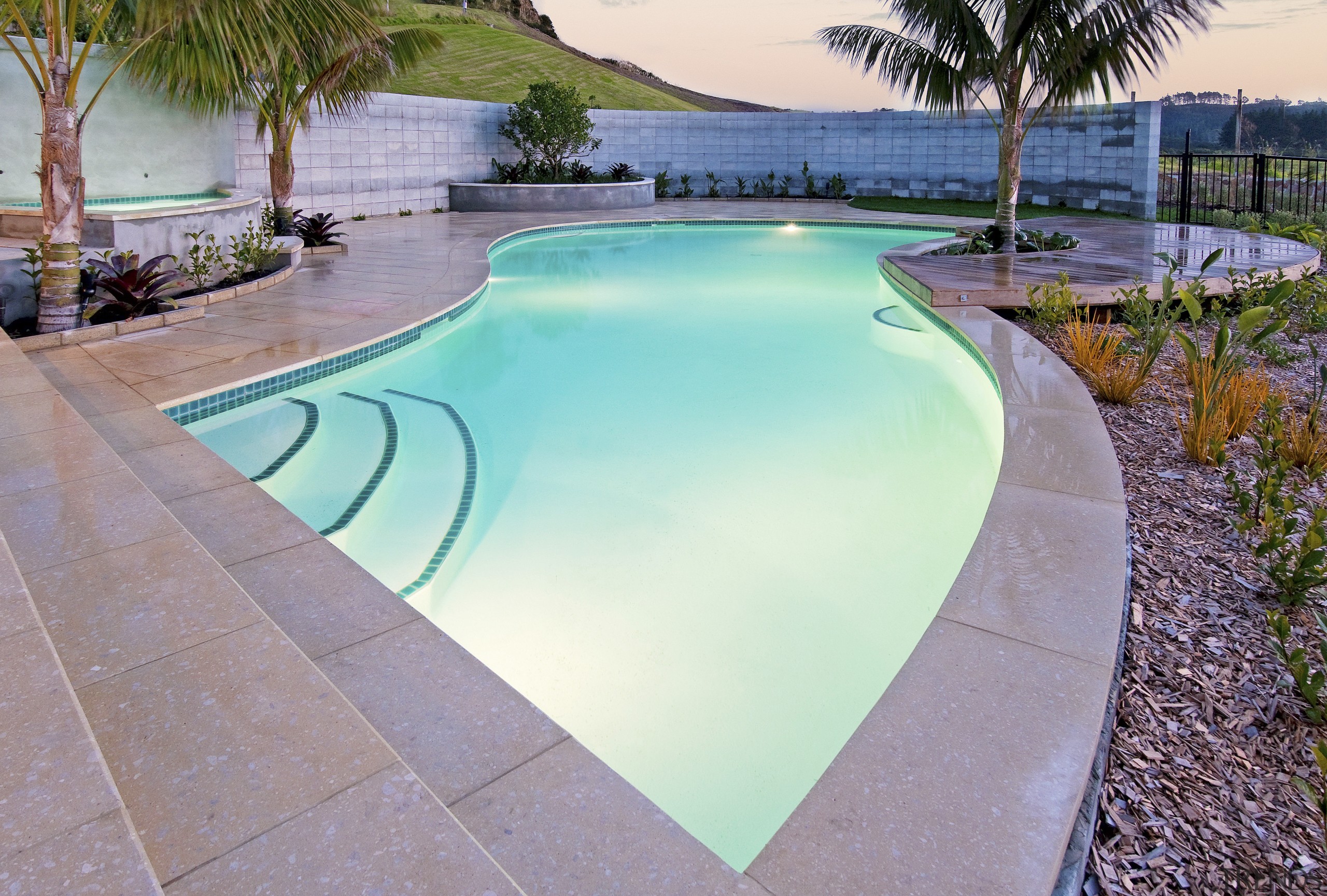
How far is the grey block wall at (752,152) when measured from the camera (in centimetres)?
1396

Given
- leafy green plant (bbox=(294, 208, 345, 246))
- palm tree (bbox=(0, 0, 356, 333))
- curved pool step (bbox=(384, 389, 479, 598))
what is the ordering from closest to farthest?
1. curved pool step (bbox=(384, 389, 479, 598))
2. palm tree (bbox=(0, 0, 356, 333))
3. leafy green plant (bbox=(294, 208, 345, 246))

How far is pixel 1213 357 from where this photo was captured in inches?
155

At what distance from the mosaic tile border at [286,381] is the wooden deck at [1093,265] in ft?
13.1

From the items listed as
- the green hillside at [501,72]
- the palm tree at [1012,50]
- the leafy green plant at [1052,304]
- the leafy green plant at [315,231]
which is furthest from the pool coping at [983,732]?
the green hillside at [501,72]

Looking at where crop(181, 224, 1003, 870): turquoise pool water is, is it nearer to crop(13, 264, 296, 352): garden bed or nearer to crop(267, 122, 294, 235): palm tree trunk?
crop(13, 264, 296, 352): garden bed

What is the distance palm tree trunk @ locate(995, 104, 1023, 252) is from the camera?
877cm

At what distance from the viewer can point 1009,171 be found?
353 inches

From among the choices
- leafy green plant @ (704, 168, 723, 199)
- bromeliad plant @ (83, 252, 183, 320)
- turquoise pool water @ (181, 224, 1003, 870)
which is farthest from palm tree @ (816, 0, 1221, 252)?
leafy green plant @ (704, 168, 723, 199)

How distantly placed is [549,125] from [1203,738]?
15781 millimetres

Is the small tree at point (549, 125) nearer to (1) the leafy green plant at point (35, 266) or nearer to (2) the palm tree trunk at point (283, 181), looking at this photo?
(2) the palm tree trunk at point (283, 181)

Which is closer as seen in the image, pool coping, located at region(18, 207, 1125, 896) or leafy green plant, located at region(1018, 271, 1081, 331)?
pool coping, located at region(18, 207, 1125, 896)

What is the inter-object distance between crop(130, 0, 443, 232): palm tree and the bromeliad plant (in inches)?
81.8

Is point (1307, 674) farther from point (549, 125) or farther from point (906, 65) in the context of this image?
point (549, 125)

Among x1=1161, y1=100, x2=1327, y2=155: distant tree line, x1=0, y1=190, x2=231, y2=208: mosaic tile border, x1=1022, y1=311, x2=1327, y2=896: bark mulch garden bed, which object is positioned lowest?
x1=1022, y1=311, x2=1327, y2=896: bark mulch garden bed
